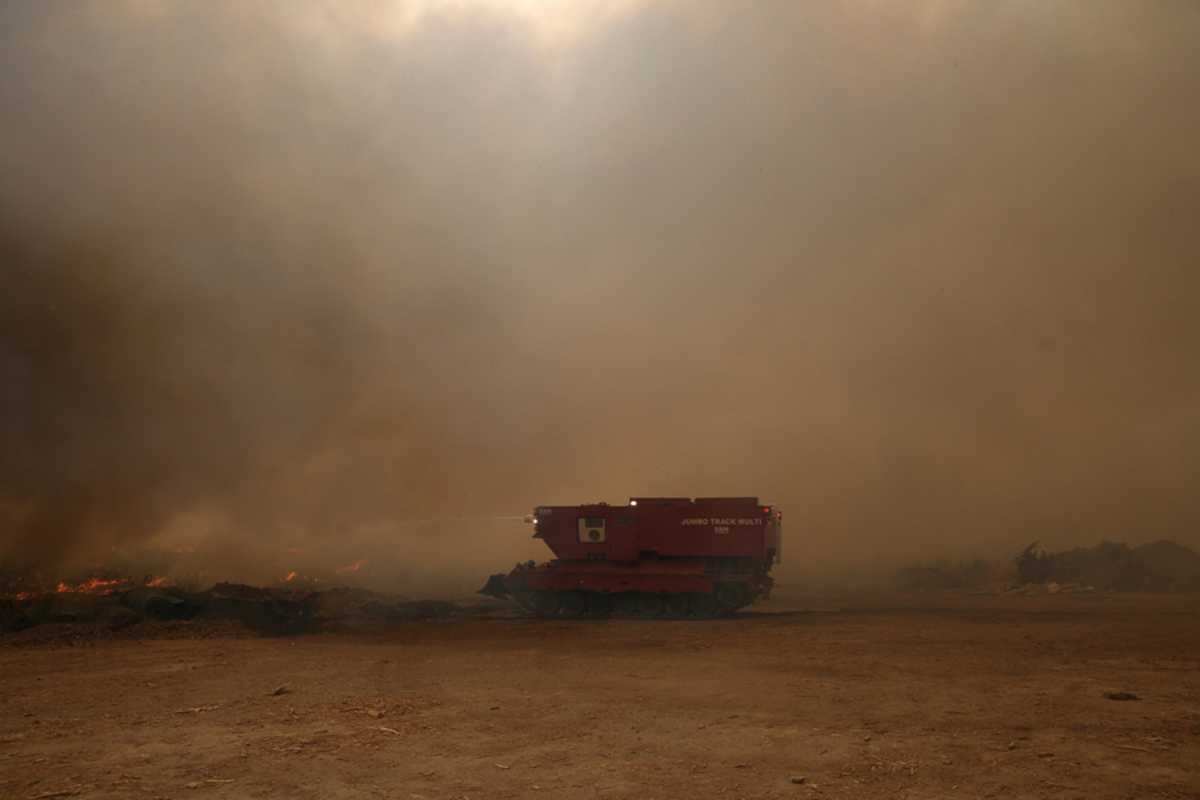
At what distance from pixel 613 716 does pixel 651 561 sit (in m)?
13.9

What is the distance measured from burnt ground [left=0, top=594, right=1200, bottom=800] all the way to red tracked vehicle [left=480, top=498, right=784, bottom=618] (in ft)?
15.3

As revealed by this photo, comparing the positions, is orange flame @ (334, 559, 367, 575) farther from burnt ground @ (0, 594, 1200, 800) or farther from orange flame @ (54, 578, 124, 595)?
burnt ground @ (0, 594, 1200, 800)

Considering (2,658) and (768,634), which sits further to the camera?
(768,634)

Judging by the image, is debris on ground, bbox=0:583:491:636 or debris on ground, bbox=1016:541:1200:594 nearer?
debris on ground, bbox=0:583:491:636

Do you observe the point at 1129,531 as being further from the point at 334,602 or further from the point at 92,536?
the point at 92,536

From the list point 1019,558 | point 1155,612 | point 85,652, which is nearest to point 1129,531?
point 1019,558

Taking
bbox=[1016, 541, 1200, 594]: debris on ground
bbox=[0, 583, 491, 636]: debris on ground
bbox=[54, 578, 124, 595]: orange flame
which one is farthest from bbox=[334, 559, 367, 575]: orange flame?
bbox=[1016, 541, 1200, 594]: debris on ground

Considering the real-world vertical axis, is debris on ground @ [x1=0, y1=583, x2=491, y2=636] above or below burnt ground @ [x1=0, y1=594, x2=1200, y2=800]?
above

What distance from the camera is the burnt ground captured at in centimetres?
797

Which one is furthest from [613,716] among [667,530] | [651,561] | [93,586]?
[93,586]

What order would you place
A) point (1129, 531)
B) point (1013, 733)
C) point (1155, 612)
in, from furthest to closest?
point (1129, 531), point (1155, 612), point (1013, 733)

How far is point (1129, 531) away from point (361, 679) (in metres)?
43.9

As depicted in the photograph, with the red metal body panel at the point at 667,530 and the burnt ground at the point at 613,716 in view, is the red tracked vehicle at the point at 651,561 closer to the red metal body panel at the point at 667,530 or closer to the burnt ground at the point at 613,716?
the red metal body panel at the point at 667,530

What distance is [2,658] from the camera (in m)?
16.8
